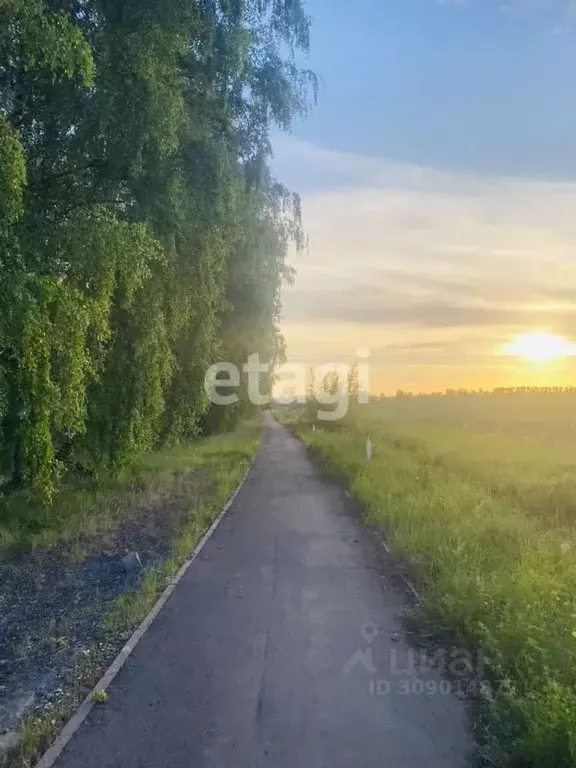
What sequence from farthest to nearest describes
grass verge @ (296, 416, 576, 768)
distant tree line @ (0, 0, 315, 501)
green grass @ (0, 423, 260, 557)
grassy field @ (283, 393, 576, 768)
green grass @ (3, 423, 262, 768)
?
1. green grass @ (0, 423, 260, 557)
2. distant tree line @ (0, 0, 315, 501)
3. green grass @ (3, 423, 262, 768)
4. grassy field @ (283, 393, 576, 768)
5. grass verge @ (296, 416, 576, 768)

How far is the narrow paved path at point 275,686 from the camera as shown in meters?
4.29

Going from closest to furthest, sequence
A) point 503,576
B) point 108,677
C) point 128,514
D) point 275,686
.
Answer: point 275,686, point 108,677, point 503,576, point 128,514

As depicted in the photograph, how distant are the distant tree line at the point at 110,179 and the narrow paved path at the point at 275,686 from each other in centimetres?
331

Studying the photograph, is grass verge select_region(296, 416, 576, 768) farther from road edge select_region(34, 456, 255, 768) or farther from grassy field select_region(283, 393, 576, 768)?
road edge select_region(34, 456, 255, 768)

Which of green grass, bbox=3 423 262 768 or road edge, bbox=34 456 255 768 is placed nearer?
road edge, bbox=34 456 255 768

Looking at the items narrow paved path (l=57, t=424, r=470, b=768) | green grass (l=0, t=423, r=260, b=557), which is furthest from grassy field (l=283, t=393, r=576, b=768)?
green grass (l=0, t=423, r=260, b=557)

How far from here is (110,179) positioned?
9.16 metres

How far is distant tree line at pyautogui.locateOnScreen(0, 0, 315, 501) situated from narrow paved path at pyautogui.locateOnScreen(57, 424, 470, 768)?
3.31m

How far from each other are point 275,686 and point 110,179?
715cm

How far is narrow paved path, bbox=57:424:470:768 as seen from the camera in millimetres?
4285

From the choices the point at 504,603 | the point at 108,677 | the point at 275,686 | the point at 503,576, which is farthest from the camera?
the point at 503,576

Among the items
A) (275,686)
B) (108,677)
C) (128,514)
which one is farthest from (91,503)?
(275,686)

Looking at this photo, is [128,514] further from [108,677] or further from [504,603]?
[504,603]

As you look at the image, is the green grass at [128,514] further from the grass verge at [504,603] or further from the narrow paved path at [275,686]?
the grass verge at [504,603]
